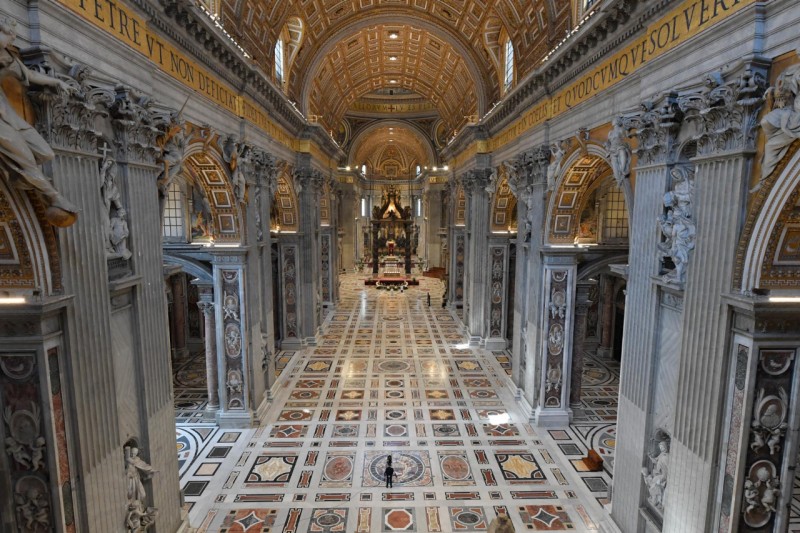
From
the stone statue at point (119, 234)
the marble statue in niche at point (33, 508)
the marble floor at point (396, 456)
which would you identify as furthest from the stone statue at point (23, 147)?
the marble floor at point (396, 456)

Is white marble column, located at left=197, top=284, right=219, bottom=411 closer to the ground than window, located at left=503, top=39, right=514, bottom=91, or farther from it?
closer to the ground

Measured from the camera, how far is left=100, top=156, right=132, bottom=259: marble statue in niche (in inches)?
221

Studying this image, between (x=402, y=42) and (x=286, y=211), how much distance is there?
10361mm

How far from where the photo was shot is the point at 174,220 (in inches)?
567

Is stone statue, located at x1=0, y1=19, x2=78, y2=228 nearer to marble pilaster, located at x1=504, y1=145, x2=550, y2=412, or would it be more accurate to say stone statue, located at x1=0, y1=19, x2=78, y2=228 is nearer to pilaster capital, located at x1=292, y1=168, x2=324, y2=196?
marble pilaster, located at x1=504, y1=145, x2=550, y2=412

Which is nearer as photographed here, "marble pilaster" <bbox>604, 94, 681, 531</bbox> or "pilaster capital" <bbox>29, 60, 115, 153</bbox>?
"pilaster capital" <bbox>29, 60, 115, 153</bbox>

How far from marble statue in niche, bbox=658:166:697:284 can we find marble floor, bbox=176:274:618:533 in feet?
17.1

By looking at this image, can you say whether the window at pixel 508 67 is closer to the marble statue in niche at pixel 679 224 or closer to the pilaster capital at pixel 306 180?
the pilaster capital at pixel 306 180

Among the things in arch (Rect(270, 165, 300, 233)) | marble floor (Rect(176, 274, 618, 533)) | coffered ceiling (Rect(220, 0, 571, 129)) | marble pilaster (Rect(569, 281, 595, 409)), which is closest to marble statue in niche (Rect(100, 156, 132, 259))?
marble floor (Rect(176, 274, 618, 533))

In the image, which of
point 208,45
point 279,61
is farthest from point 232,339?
point 279,61

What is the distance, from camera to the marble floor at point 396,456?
8453 mm

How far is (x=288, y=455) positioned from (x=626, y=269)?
27.5ft

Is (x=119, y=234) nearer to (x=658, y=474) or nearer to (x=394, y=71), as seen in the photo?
(x=658, y=474)

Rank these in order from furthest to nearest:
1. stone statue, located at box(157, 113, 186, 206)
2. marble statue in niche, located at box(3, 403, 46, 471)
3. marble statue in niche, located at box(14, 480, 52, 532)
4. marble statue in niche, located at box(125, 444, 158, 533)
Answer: stone statue, located at box(157, 113, 186, 206)
marble statue in niche, located at box(125, 444, 158, 533)
marble statue in niche, located at box(14, 480, 52, 532)
marble statue in niche, located at box(3, 403, 46, 471)
